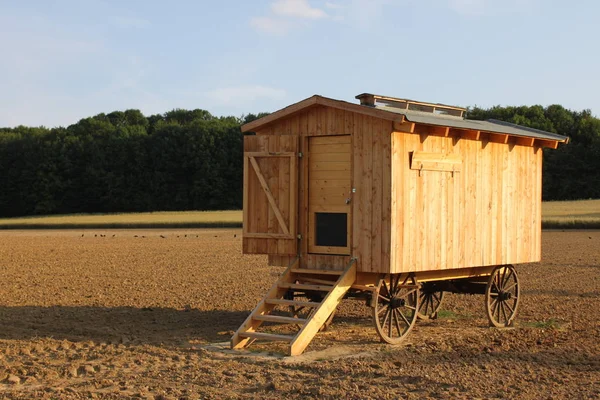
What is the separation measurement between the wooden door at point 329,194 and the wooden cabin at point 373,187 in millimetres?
17

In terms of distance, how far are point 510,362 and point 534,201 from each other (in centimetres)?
581

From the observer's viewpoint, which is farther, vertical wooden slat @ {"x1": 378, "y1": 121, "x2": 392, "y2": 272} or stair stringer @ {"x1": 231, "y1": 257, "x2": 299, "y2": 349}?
vertical wooden slat @ {"x1": 378, "y1": 121, "x2": 392, "y2": 272}

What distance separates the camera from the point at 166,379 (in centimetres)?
1076

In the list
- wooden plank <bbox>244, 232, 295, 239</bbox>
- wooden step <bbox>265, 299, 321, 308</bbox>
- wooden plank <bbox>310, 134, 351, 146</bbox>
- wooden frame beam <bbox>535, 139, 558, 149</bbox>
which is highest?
Result: wooden frame beam <bbox>535, 139, 558, 149</bbox>

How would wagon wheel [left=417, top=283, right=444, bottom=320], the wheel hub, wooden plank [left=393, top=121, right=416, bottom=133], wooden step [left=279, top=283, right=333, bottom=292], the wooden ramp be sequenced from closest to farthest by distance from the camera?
the wooden ramp, wooden plank [left=393, top=121, right=416, bottom=133], wooden step [left=279, top=283, right=333, bottom=292], the wheel hub, wagon wheel [left=417, top=283, right=444, bottom=320]

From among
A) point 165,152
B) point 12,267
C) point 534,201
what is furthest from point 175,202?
point 534,201

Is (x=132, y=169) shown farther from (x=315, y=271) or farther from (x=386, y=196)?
(x=386, y=196)

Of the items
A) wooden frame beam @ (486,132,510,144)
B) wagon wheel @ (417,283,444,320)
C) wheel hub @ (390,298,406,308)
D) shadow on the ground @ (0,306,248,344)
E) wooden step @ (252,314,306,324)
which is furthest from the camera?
wagon wheel @ (417,283,444,320)

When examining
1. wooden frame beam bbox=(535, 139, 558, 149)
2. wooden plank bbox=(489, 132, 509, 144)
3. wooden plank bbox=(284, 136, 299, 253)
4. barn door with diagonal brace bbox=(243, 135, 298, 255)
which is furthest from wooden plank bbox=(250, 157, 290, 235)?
wooden frame beam bbox=(535, 139, 558, 149)

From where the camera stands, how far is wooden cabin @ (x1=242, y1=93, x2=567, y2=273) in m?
13.5

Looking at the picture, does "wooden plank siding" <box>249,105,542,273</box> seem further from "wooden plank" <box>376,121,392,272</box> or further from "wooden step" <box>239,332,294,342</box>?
"wooden step" <box>239,332,294,342</box>

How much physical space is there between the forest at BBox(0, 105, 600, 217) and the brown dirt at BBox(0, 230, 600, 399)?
59.2 metres

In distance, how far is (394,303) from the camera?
13898mm

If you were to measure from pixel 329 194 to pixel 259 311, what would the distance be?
7.73 ft
